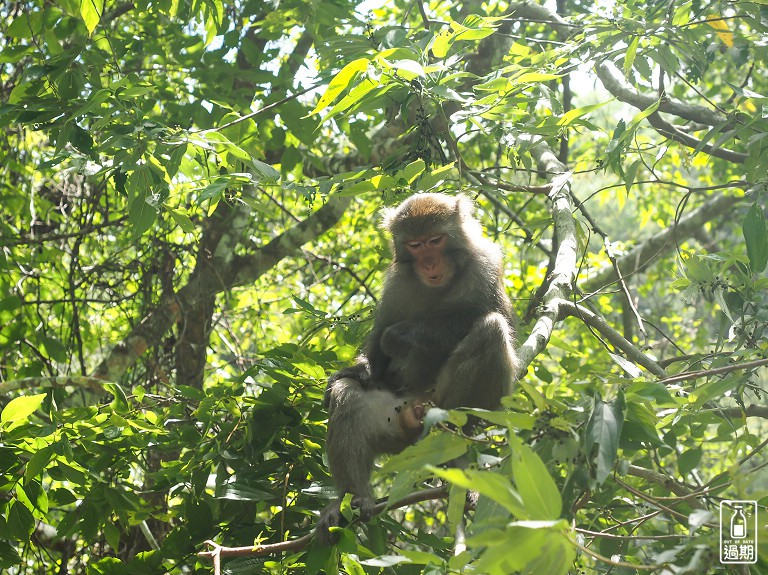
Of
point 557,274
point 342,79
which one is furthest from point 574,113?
point 342,79

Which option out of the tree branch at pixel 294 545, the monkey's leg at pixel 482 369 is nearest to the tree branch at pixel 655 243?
Result: the monkey's leg at pixel 482 369

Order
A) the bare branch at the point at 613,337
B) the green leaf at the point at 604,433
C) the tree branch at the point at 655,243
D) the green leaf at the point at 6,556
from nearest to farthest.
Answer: the green leaf at the point at 604,433, the green leaf at the point at 6,556, the bare branch at the point at 613,337, the tree branch at the point at 655,243

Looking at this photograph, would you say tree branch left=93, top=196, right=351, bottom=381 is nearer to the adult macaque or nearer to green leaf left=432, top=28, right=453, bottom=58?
the adult macaque

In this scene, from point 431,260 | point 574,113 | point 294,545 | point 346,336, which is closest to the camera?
point 294,545

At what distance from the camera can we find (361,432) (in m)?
3.99

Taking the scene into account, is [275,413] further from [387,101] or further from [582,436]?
[582,436]

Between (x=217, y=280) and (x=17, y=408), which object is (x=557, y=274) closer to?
(x=17, y=408)

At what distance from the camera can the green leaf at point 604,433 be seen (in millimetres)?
2045

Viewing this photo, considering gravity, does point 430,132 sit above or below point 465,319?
above

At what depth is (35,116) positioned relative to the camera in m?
4.10

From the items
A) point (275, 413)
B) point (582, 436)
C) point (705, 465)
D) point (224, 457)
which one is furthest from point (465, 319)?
point (705, 465)

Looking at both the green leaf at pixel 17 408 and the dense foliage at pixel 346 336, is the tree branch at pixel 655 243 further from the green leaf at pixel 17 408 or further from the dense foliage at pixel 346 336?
the green leaf at pixel 17 408

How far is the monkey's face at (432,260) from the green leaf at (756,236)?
1720mm

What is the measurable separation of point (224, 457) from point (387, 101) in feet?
6.40
